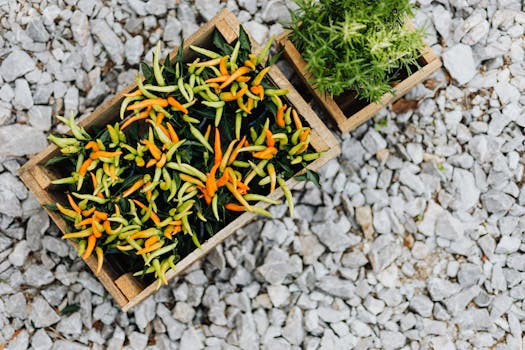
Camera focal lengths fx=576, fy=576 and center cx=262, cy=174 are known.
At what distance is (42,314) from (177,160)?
728 mm

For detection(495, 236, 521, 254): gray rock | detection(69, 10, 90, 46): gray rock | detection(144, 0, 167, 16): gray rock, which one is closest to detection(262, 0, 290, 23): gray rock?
detection(144, 0, 167, 16): gray rock

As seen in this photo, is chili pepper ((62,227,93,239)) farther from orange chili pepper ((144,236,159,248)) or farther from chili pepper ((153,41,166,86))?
chili pepper ((153,41,166,86))

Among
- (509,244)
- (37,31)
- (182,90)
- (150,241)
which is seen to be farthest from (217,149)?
(509,244)

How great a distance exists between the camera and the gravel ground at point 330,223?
1.79 meters

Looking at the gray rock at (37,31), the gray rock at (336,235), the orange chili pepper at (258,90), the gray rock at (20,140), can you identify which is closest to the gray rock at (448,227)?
the gray rock at (336,235)

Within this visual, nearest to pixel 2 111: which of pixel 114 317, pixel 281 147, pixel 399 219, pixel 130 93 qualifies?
pixel 130 93

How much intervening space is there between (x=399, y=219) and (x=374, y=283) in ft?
0.73

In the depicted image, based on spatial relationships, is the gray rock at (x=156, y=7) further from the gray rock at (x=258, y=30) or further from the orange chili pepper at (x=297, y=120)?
the orange chili pepper at (x=297, y=120)

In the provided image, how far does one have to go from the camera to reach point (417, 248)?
1884 mm

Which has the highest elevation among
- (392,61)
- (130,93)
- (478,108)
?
(130,93)

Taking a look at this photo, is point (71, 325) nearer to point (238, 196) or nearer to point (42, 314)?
point (42, 314)

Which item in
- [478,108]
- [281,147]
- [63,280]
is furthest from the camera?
[478,108]

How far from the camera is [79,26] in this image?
181cm

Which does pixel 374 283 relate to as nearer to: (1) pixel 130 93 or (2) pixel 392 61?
(2) pixel 392 61
